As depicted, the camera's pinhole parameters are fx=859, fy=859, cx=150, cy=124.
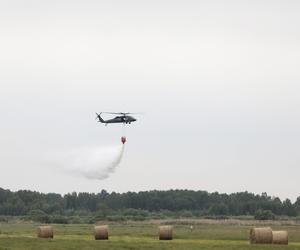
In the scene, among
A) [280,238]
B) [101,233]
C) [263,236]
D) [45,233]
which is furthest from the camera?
[45,233]

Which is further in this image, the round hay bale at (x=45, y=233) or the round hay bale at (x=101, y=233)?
the round hay bale at (x=45, y=233)

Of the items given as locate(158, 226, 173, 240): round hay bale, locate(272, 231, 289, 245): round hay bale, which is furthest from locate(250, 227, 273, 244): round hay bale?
locate(158, 226, 173, 240): round hay bale

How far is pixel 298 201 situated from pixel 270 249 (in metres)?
146

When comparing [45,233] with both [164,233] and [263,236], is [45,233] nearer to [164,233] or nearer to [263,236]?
[164,233]

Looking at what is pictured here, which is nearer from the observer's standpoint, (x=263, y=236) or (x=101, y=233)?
(x=263, y=236)

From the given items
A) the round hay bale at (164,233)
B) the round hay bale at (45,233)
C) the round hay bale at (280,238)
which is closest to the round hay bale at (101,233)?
the round hay bale at (45,233)

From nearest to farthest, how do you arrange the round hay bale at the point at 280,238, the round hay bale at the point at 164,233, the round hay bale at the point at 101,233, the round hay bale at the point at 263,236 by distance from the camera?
the round hay bale at the point at 280,238, the round hay bale at the point at 263,236, the round hay bale at the point at 101,233, the round hay bale at the point at 164,233

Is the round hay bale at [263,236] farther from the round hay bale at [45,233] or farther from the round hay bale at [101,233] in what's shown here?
the round hay bale at [45,233]

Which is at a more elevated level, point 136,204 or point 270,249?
point 136,204


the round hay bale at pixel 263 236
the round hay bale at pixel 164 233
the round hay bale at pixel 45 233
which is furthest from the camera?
the round hay bale at pixel 45 233

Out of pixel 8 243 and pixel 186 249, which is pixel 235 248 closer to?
pixel 186 249

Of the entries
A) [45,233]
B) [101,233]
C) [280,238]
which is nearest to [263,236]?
[280,238]

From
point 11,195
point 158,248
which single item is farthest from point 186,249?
point 11,195

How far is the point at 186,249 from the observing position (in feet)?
138
